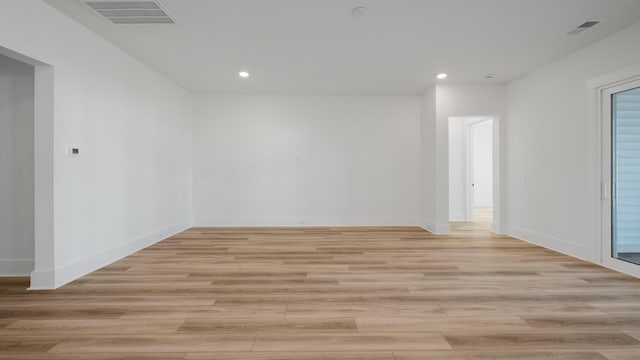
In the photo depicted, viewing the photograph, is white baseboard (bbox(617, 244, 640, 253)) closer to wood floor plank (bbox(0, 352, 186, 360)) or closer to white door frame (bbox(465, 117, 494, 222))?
white door frame (bbox(465, 117, 494, 222))

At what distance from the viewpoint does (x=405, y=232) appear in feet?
20.2

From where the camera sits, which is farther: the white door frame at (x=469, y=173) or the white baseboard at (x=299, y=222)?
the white door frame at (x=469, y=173)

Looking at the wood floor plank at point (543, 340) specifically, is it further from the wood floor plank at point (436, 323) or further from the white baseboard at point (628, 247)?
the white baseboard at point (628, 247)

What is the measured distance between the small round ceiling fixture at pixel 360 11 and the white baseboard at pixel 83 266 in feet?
13.5

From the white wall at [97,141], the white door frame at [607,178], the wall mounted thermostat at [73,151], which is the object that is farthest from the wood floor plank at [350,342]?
the white door frame at [607,178]

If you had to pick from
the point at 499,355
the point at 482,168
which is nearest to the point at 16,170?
the point at 499,355

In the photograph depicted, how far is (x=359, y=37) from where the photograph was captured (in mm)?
3918

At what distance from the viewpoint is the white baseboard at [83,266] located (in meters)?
3.17

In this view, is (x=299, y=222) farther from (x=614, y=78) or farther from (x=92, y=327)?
(x=614, y=78)

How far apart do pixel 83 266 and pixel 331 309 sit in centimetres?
300

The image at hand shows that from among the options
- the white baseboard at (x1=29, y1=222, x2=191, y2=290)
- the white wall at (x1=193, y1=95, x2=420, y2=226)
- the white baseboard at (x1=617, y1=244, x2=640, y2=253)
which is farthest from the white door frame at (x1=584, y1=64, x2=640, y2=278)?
the white baseboard at (x1=29, y1=222, x2=191, y2=290)

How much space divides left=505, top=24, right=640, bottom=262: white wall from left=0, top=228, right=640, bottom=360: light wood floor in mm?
612

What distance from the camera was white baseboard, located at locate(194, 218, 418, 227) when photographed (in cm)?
689

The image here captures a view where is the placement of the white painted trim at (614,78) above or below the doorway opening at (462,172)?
above
